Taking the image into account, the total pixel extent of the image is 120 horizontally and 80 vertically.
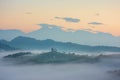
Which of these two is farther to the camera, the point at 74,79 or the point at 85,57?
the point at 85,57

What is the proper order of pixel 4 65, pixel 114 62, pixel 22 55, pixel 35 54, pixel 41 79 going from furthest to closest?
pixel 35 54 < pixel 22 55 < pixel 4 65 < pixel 41 79 < pixel 114 62

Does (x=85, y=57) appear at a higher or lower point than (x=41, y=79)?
higher

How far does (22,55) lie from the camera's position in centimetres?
10925

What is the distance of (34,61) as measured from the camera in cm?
10488

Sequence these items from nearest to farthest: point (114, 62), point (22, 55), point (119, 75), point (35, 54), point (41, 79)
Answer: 1. point (119, 75)
2. point (114, 62)
3. point (41, 79)
4. point (22, 55)
5. point (35, 54)

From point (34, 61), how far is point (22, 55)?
6.86m

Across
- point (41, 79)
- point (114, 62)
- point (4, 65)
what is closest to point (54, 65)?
point (4, 65)

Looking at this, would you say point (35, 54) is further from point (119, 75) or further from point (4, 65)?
point (119, 75)

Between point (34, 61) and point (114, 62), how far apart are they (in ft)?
147

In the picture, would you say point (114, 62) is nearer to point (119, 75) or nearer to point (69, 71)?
point (119, 75)

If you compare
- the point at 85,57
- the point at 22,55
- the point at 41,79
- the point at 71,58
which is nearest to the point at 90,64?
the point at 85,57

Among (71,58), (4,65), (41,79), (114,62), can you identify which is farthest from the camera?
(71,58)

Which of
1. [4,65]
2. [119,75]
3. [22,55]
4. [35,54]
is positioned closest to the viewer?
[119,75]

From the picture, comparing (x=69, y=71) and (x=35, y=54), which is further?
(x=35, y=54)
